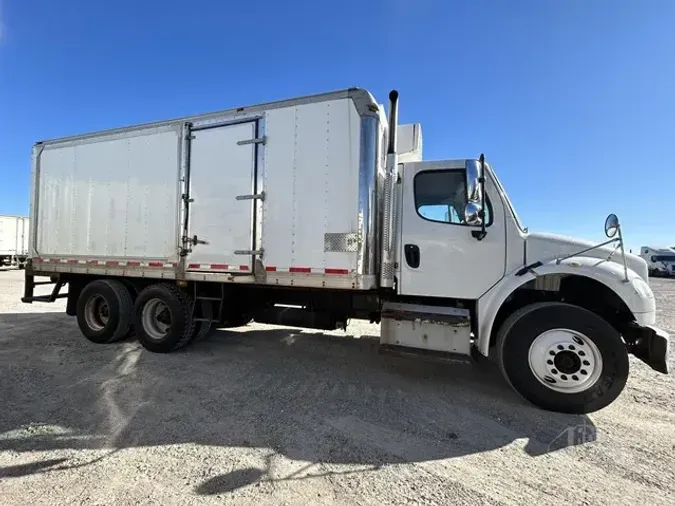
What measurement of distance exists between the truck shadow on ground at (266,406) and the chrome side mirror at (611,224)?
1976 millimetres

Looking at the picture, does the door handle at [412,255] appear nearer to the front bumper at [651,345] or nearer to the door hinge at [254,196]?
the door hinge at [254,196]

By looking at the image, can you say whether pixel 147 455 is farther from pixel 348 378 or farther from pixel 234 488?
pixel 348 378

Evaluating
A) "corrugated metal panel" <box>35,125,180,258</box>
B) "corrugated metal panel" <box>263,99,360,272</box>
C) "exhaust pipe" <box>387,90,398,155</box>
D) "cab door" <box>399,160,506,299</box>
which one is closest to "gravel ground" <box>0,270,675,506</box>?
"cab door" <box>399,160,506,299</box>

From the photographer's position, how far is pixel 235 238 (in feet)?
16.0

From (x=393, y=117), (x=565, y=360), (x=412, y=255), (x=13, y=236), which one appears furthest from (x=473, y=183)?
(x=13, y=236)

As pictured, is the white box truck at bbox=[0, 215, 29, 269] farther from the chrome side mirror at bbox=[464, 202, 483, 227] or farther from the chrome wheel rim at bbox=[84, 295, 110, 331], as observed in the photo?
the chrome side mirror at bbox=[464, 202, 483, 227]

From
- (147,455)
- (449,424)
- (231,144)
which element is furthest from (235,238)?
(449,424)

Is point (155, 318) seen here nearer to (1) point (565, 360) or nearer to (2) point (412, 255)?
(2) point (412, 255)

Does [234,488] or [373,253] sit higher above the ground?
[373,253]

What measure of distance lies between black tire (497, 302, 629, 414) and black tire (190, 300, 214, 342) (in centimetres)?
411

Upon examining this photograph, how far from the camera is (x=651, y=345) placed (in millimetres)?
3719

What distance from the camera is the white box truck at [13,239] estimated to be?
2242cm

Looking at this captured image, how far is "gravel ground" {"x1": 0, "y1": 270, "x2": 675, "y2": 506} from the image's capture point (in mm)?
2455

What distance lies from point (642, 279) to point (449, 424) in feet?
8.88
